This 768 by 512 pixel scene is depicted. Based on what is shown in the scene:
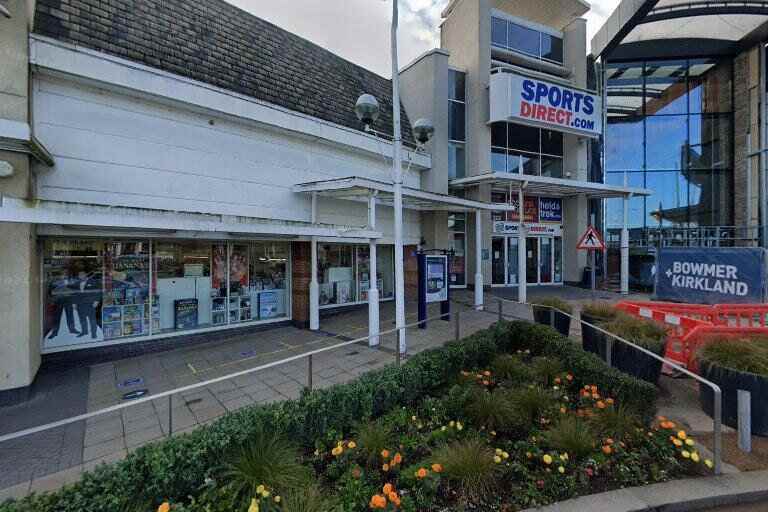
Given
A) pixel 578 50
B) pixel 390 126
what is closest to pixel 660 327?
pixel 390 126

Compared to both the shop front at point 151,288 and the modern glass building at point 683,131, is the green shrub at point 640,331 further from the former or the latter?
the modern glass building at point 683,131

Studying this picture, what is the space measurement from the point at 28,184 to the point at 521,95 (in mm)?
15266

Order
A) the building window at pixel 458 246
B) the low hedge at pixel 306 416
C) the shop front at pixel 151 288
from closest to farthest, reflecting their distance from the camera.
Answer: the low hedge at pixel 306 416 → the shop front at pixel 151 288 → the building window at pixel 458 246

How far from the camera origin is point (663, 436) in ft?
Result: 11.5

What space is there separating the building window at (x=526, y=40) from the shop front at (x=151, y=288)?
1437cm

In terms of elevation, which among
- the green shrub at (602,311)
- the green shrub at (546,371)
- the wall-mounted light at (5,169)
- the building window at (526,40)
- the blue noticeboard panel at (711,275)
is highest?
the building window at (526,40)

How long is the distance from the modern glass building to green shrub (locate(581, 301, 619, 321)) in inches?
510

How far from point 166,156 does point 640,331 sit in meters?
9.72

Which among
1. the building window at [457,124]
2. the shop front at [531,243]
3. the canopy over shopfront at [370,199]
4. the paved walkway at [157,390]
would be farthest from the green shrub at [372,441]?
the shop front at [531,243]

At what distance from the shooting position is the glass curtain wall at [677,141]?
60.6 ft

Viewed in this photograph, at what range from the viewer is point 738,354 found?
166 inches

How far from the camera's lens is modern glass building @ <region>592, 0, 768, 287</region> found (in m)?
17.3

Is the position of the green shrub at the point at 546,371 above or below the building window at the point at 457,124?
below

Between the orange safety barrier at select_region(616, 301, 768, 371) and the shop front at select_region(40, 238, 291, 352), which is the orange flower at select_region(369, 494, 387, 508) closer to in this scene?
the orange safety barrier at select_region(616, 301, 768, 371)
